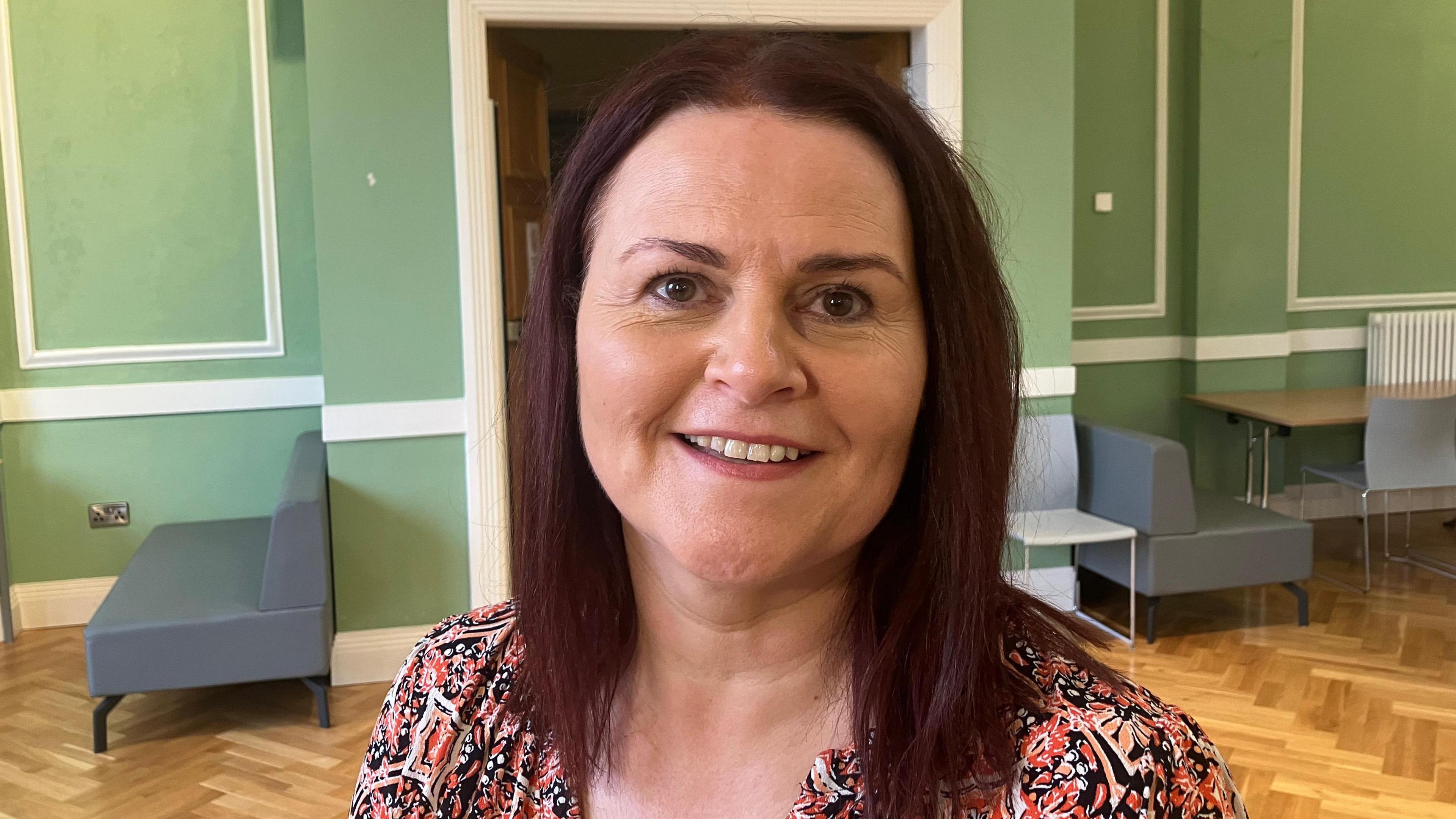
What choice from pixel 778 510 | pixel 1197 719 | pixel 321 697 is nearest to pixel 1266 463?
pixel 1197 719

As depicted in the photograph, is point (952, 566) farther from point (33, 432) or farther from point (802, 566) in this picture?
point (33, 432)

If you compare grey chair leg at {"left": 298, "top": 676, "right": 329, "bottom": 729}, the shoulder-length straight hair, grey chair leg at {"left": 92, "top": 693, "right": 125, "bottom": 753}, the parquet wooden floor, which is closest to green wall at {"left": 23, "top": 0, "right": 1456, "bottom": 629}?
grey chair leg at {"left": 298, "top": 676, "right": 329, "bottom": 729}

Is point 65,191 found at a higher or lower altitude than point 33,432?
higher

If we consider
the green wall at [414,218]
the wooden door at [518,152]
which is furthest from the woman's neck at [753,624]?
the wooden door at [518,152]

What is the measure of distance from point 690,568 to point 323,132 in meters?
3.66

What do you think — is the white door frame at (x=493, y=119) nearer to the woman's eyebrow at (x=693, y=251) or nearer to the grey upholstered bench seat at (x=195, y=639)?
the grey upholstered bench seat at (x=195, y=639)

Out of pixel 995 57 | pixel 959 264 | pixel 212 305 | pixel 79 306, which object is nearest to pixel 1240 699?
pixel 995 57

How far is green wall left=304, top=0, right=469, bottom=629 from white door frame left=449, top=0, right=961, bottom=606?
0.06 m

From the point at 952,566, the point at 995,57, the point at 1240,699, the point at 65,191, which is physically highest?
the point at 995,57

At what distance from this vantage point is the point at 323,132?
13.4ft

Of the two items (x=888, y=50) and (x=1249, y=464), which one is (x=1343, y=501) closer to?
(x=1249, y=464)

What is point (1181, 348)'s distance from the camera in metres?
6.22

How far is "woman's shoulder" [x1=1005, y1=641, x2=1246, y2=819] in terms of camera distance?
0.88 meters

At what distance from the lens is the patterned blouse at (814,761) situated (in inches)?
35.2
